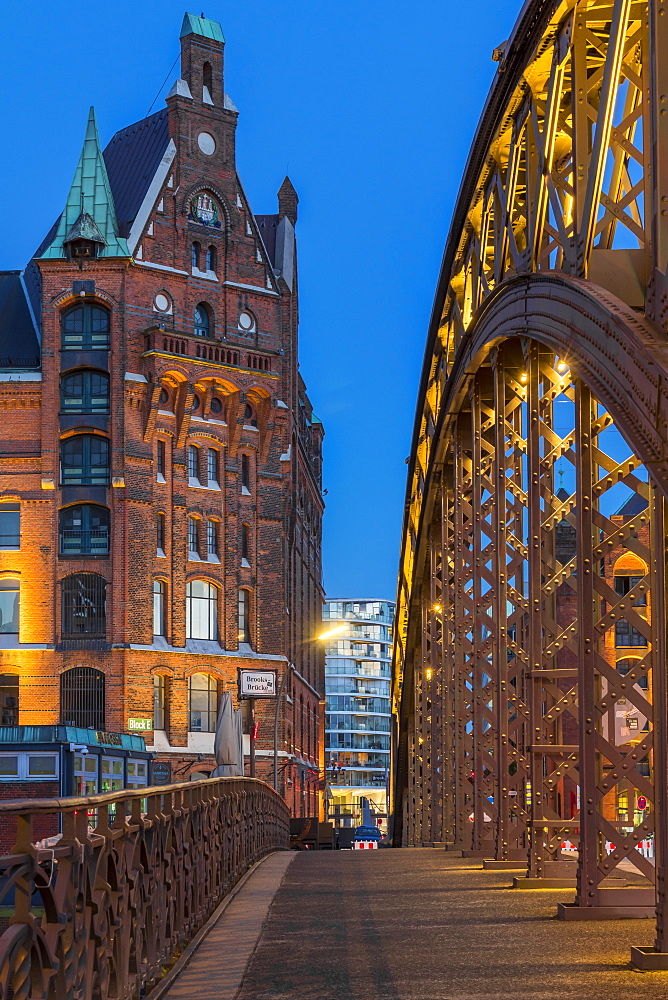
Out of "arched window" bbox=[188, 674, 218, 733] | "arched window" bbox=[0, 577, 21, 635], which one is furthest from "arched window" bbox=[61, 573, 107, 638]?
"arched window" bbox=[188, 674, 218, 733]

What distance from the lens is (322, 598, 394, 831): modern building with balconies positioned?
497 feet

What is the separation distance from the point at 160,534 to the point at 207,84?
727 inches

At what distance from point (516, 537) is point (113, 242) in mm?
44310

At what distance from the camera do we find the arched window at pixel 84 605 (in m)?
57.1

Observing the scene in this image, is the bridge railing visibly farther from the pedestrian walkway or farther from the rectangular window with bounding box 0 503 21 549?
the rectangular window with bounding box 0 503 21 549

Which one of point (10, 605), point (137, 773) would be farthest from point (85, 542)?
point (137, 773)

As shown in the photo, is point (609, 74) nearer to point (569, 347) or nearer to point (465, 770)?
point (569, 347)

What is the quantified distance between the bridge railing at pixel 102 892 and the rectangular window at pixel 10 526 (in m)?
46.8

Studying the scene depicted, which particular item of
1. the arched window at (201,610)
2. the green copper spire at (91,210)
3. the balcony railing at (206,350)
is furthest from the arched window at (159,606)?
the green copper spire at (91,210)

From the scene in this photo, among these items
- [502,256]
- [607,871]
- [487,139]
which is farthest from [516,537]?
[607,871]

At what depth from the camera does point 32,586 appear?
5744cm

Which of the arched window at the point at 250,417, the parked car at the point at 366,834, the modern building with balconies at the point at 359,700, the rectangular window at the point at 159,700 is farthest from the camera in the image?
the modern building with balconies at the point at 359,700

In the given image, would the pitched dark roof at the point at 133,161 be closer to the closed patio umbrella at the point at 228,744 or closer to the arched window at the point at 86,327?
the arched window at the point at 86,327

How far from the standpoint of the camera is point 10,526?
191ft
